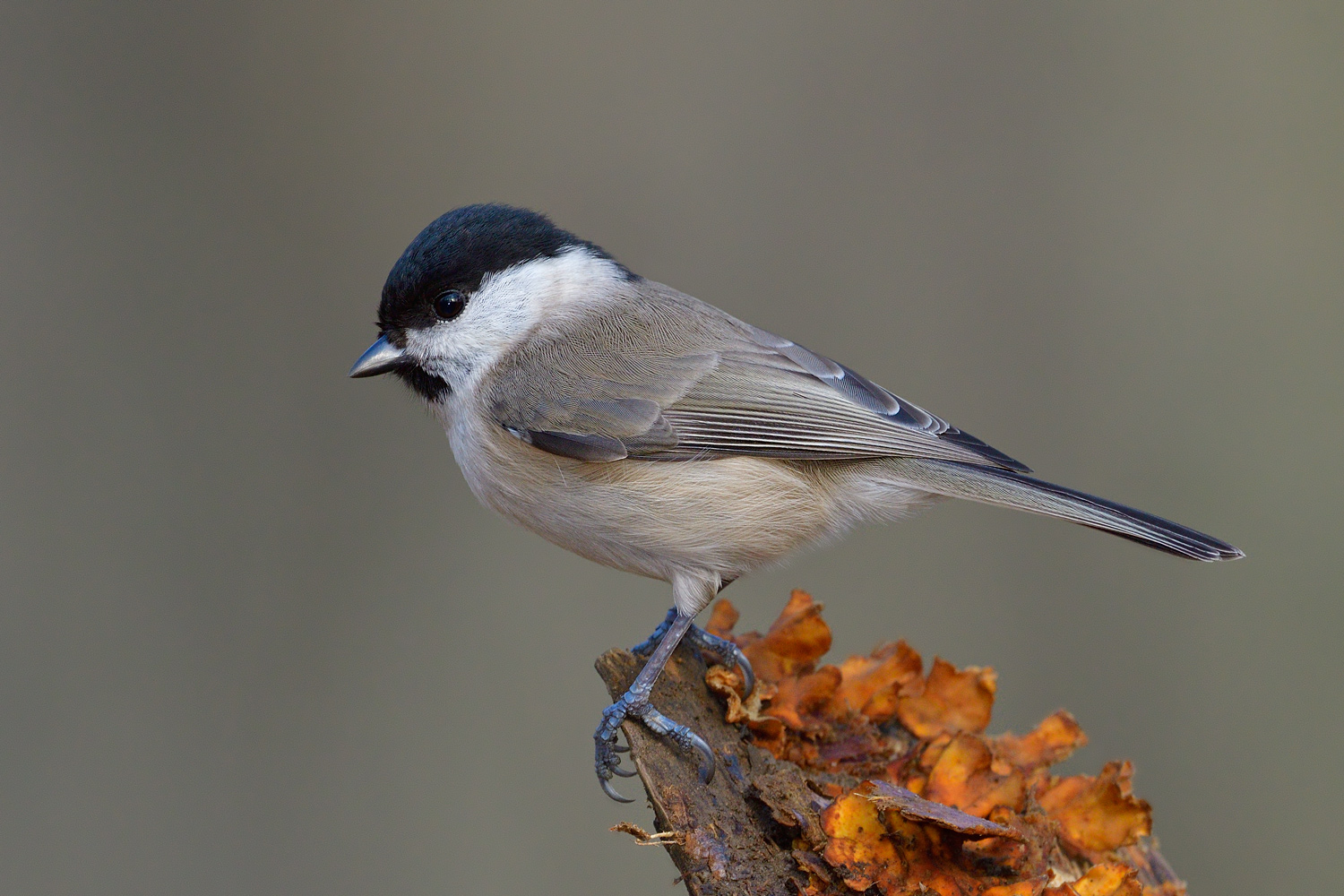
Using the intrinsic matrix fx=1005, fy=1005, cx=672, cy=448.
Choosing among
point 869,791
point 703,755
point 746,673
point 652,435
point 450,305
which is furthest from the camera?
point 450,305

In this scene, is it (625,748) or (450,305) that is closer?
(625,748)

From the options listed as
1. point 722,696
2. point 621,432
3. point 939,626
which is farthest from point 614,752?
point 939,626

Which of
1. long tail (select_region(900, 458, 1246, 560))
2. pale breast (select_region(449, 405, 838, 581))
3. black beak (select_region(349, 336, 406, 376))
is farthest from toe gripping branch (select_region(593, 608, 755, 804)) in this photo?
black beak (select_region(349, 336, 406, 376))

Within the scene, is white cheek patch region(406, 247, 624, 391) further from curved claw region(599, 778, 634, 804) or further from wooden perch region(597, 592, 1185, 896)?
curved claw region(599, 778, 634, 804)

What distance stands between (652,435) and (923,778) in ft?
2.34

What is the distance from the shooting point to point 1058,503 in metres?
1.73

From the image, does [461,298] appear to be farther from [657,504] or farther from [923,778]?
[923,778]

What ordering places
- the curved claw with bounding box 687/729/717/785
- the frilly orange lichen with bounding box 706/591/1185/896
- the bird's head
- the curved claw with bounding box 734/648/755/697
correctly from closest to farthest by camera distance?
the frilly orange lichen with bounding box 706/591/1185/896 < the curved claw with bounding box 687/729/717/785 < the curved claw with bounding box 734/648/755/697 < the bird's head

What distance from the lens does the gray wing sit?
1778mm

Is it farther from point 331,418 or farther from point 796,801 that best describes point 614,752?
point 331,418

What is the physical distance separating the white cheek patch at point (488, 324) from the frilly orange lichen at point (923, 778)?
68 centimetres

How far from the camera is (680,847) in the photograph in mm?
1336

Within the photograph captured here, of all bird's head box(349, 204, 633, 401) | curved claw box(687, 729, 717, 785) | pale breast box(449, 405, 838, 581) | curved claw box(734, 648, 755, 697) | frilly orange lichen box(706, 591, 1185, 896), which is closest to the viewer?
frilly orange lichen box(706, 591, 1185, 896)

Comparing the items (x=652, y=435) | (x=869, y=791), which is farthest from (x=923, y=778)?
(x=652, y=435)
